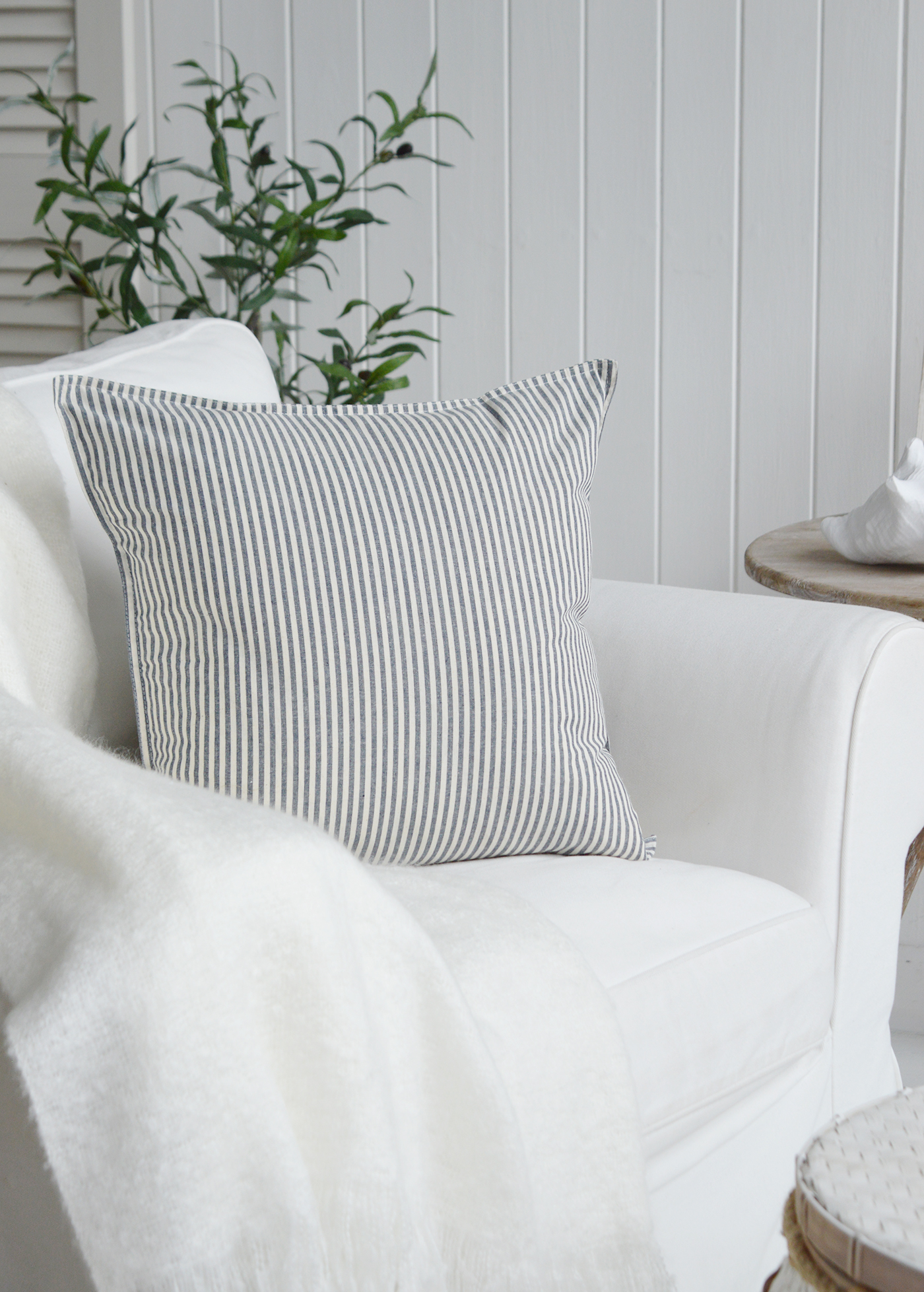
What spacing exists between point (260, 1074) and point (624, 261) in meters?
1.67

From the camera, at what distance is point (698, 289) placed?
191 cm

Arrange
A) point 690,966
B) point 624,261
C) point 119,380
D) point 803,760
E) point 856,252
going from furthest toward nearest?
point 624,261 < point 856,252 < point 119,380 < point 803,760 < point 690,966

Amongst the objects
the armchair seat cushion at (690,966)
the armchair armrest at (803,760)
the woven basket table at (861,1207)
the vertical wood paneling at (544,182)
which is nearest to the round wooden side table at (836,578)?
the armchair armrest at (803,760)

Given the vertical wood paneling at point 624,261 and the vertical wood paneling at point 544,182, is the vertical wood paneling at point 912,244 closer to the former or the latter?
the vertical wood paneling at point 624,261

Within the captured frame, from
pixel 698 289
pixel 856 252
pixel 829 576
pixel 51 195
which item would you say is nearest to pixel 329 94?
pixel 51 195

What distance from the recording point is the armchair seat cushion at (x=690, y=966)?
30.7 inches

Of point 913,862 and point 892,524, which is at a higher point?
point 892,524

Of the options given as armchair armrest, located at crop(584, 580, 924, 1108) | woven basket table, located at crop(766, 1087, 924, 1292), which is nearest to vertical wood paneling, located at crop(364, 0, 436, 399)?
armchair armrest, located at crop(584, 580, 924, 1108)

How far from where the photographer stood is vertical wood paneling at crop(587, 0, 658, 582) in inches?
74.0

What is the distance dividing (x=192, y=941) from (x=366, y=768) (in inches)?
13.6

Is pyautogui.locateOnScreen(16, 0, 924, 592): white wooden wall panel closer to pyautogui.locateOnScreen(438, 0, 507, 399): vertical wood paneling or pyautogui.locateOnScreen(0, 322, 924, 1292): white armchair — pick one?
pyautogui.locateOnScreen(438, 0, 507, 399): vertical wood paneling

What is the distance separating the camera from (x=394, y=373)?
2152mm

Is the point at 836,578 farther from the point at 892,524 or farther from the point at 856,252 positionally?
the point at 856,252

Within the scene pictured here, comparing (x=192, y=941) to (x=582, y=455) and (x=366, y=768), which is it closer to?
(x=366, y=768)
